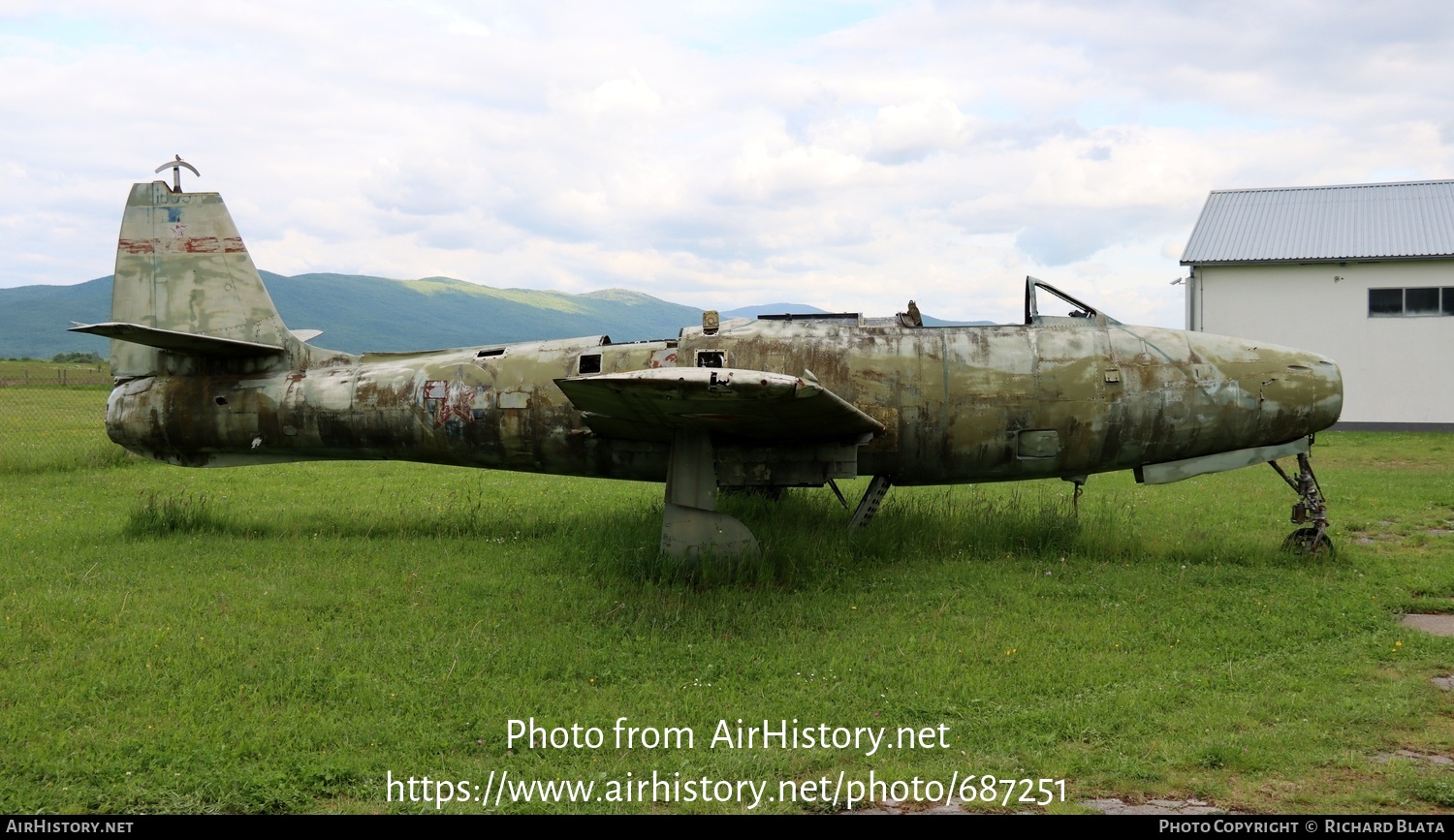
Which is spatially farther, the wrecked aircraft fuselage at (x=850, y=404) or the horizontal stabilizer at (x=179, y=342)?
the wrecked aircraft fuselage at (x=850, y=404)

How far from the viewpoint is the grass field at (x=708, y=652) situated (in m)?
4.88

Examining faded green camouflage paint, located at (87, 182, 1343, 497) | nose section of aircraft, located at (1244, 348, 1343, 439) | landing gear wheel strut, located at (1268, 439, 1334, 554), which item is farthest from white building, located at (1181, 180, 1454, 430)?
faded green camouflage paint, located at (87, 182, 1343, 497)

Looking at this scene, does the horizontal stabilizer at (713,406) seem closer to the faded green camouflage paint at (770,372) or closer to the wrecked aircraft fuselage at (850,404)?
the wrecked aircraft fuselage at (850,404)

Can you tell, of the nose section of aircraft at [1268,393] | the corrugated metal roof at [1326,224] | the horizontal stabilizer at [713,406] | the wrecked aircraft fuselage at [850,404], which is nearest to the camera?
the horizontal stabilizer at [713,406]

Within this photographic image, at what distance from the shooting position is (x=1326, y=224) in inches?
1051

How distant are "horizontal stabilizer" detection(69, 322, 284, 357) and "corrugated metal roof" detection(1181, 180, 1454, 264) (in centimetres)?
2463

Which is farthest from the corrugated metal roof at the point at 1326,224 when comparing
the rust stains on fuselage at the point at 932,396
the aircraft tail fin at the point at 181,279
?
the aircraft tail fin at the point at 181,279

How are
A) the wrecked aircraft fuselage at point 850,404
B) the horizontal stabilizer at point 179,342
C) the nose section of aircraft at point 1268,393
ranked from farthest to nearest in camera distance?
the nose section of aircraft at point 1268,393 → the wrecked aircraft fuselage at point 850,404 → the horizontal stabilizer at point 179,342

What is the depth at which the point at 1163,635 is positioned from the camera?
23.2ft

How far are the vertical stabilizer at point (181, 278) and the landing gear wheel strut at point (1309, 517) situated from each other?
36.3ft

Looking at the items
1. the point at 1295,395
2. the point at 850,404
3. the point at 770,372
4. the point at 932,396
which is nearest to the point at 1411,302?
the point at 1295,395

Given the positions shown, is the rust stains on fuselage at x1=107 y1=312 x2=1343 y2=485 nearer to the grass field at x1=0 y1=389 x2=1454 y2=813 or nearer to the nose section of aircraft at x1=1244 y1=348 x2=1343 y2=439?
the nose section of aircraft at x1=1244 y1=348 x2=1343 y2=439
